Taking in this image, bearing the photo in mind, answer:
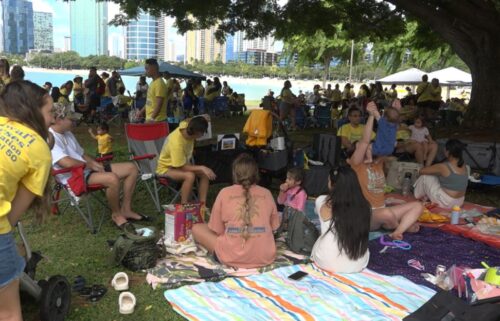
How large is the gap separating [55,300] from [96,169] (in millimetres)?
1940

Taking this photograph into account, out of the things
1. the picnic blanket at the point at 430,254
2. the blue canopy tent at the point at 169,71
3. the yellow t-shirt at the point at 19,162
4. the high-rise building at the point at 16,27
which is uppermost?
the high-rise building at the point at 16,27

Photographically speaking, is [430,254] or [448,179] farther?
[448,179]

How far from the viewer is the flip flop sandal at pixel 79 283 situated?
3129mm

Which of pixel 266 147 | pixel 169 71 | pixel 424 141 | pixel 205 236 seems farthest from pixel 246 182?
pixel 169 71

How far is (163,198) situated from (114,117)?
687 cm

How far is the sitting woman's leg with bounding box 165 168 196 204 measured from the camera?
4.67 m

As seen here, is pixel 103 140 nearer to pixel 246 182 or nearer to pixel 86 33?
pixel 246 182

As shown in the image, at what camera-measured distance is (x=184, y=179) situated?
185 inches

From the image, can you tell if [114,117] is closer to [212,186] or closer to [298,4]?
[298,4]

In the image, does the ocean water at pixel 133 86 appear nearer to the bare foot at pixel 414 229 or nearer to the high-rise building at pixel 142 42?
the bare foot at pixel 414 229

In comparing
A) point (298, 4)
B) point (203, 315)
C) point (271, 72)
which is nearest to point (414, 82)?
point (298, 4)

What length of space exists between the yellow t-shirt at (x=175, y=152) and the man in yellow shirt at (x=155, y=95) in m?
1.41

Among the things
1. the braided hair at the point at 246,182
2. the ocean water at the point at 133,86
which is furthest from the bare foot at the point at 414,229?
the ocean water at the point at 133,86

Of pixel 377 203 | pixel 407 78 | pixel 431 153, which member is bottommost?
pixel 377 203
